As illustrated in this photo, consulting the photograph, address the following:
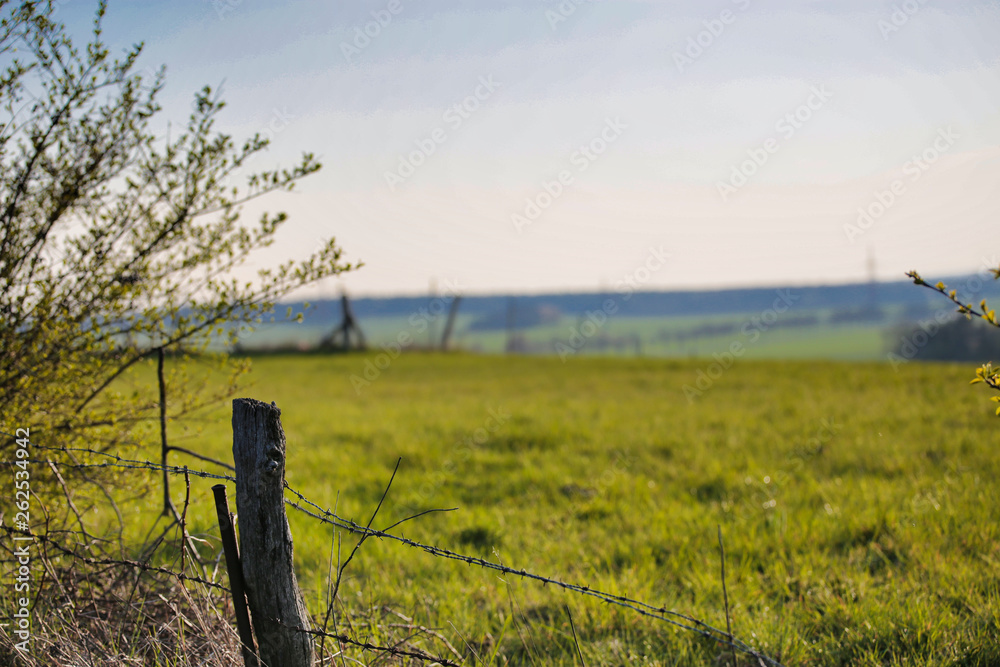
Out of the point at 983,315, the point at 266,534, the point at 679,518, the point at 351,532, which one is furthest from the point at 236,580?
the point at 679,518

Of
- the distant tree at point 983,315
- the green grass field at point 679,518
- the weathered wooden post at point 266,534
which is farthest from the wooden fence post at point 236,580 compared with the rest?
the distant tree at point 983,315

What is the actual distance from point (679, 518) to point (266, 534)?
13.7ft

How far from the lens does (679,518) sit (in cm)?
540

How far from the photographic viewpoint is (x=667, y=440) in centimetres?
846

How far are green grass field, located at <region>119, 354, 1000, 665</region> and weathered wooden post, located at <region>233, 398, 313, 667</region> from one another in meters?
0.76

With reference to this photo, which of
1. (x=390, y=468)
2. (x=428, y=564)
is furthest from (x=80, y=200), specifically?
(x=390, y=468)

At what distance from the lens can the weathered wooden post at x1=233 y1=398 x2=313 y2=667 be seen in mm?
2086

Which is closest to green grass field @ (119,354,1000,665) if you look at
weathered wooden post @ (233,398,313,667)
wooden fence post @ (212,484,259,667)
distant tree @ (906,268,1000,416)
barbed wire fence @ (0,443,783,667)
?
barbed wire fence @ (0,443,783,667)

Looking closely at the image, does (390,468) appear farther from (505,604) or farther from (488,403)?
(488,403)

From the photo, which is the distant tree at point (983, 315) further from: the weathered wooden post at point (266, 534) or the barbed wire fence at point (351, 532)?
the weathered wooden post at point (266, 534)

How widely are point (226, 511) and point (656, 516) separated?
13.9 feet

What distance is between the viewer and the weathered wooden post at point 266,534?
82.1 inches

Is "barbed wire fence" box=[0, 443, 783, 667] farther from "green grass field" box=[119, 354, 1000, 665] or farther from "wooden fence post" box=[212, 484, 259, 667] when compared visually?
"green grass field" box=[119, 354, 1000, 665]

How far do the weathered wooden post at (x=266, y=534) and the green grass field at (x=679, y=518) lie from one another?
762 millimetres
